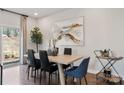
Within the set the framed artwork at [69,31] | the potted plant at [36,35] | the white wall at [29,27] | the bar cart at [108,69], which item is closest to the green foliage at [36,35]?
the potted plant at [36,35]

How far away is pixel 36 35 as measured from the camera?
20.0ft

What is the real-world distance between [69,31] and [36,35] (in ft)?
6.28

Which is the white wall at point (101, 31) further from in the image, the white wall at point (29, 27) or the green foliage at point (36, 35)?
the white wall at point (29, 27)

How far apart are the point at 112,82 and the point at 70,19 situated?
2.97 metres

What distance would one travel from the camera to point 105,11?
13.4 ft

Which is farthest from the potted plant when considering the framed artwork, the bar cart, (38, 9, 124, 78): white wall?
the bar cart

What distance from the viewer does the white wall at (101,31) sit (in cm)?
379

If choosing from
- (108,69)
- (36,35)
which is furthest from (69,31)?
(108,69)

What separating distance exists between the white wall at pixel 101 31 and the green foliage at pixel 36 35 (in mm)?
1761

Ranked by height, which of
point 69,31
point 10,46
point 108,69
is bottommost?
point 108,69

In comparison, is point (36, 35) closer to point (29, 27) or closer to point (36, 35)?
point (36, 35)

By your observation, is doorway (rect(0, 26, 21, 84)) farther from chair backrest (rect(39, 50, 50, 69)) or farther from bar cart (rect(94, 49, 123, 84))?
bar cart (rect(94, 49, 123, 84))

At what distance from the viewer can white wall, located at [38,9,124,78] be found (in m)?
3.79

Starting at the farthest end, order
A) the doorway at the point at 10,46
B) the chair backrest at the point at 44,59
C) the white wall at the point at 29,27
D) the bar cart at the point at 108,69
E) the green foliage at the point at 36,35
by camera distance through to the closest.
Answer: the white wall at the point at 29,27 → the green foliage at the point at 36,35 → the doorway at the point at 10,46 → the bar cart at the point at 108,69 → the chair backrest at the point at 44,59
